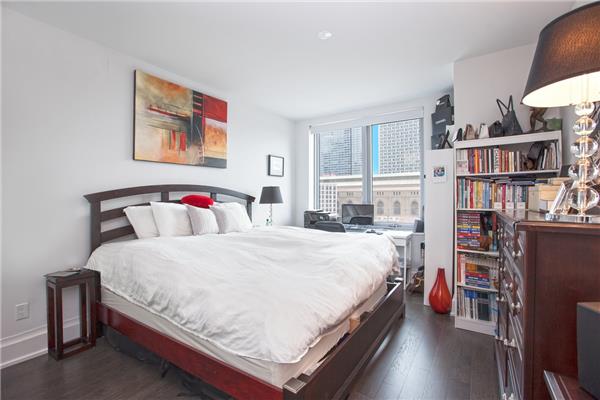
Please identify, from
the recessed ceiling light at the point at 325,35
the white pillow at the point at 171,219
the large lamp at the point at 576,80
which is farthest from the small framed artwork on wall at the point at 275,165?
the large lamp at the point at 576,80

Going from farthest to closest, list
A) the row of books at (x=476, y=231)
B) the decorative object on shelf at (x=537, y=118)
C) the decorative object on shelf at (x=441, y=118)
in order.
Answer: the decorative object on shelf at (x=441, y=118)
the row of books at (x=476, y=231)
the decorative object on shelf at (x=537, y=118)

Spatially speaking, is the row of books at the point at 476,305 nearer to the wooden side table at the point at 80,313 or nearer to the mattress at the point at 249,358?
the mattress at the point at 249,358

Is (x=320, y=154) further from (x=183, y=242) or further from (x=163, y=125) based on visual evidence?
(x=183, y=242)

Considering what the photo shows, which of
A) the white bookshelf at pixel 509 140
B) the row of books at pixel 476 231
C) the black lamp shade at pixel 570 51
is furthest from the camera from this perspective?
the row of books at pixel 476 231

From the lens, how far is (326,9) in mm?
2072

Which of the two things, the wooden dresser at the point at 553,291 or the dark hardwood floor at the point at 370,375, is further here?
the dark hardwood floor at the point at 370,375

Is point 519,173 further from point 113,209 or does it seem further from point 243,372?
point 113,209

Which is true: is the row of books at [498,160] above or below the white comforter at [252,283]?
above

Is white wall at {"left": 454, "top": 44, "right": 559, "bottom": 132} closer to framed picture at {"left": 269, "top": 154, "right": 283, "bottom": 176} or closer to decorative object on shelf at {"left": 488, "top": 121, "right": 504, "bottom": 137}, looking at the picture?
decorative object on shelf at {"left": 488, "top": 121, "right": 504, "bottom": 137}

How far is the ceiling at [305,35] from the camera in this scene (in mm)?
2082

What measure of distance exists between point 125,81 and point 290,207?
3153mm

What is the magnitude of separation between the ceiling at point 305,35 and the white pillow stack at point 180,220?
5.09 feet

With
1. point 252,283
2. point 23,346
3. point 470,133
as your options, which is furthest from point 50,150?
point 470,133

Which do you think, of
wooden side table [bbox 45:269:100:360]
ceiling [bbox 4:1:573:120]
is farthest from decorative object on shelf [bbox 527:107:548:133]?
wooden side table [bbox 45:269:100:360]
